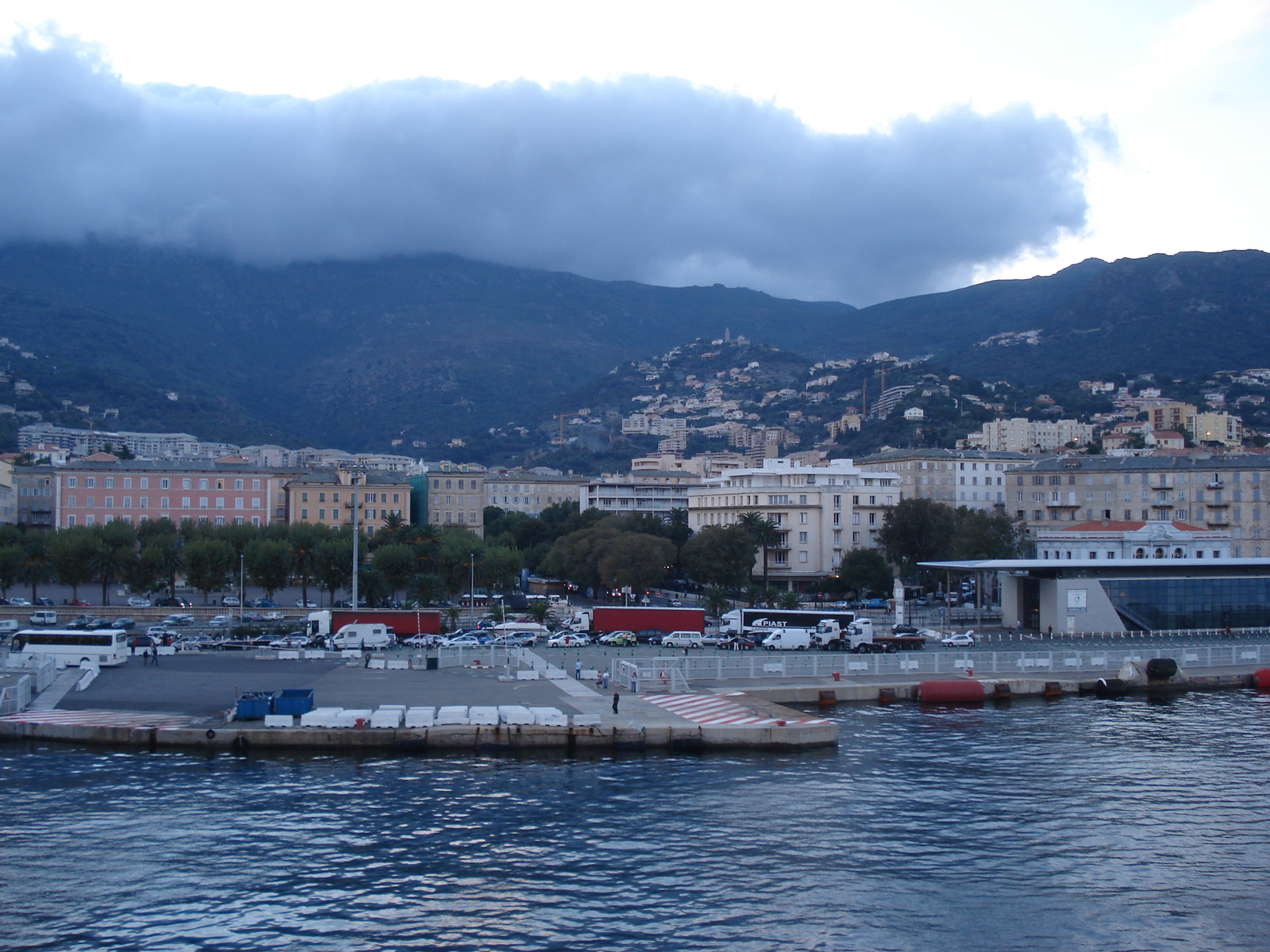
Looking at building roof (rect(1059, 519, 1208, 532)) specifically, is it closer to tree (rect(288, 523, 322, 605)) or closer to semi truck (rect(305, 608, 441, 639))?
semi truck (rect(305, 608, 441, 639))

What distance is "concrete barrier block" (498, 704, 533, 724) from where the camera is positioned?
35188mm

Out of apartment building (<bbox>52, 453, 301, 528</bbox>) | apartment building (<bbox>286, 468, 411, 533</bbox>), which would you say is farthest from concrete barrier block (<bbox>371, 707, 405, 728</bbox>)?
apartment building (<bbox>286, 468, 411, 533</bbox>)

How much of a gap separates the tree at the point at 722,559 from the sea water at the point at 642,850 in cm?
5198

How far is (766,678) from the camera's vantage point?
157 feet

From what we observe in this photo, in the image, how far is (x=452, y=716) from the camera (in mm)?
35594

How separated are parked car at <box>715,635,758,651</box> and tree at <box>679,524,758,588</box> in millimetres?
24370

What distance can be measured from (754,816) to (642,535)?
6273 cm

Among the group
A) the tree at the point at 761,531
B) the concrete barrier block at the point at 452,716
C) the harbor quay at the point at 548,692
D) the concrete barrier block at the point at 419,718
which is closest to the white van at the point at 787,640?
the harbor quay at the point at 548,692

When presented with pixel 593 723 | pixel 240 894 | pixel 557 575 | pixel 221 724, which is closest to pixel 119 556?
pixel 557 575

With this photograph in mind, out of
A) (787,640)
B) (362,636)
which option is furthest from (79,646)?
(787,640)

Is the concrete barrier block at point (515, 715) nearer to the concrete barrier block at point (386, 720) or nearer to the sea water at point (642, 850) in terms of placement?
the sea water at point (642, 850)

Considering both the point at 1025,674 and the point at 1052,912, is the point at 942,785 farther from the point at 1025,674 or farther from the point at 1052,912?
the point at 1025,674

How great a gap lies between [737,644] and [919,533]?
4059 centimetres

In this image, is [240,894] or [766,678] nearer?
[240,894]
